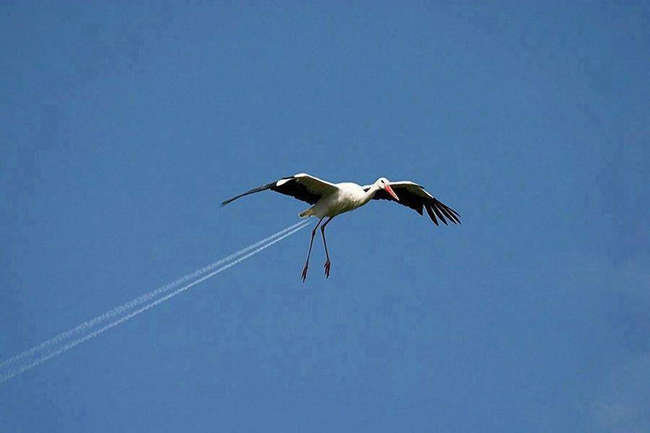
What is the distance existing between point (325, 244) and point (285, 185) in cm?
328

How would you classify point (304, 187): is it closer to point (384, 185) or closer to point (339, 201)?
point (339, 201)

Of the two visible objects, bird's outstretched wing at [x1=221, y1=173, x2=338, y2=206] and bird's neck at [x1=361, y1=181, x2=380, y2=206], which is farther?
bird's neck at [x1=361, y1=181, x2=380, y2=206]

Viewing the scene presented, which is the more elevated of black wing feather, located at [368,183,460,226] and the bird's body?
black wing feather, located at [368,183,460,226]

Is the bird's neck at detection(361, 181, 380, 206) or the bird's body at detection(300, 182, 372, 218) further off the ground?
the bird's neck at detection(361, 181, 380, 206)

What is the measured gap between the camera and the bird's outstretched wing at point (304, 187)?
37125 millimetres

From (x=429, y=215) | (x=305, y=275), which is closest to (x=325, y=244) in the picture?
(x=305, y=275)

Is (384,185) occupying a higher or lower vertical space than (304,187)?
higher

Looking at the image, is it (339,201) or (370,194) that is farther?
(370,194)

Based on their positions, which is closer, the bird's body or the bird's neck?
the bird's body

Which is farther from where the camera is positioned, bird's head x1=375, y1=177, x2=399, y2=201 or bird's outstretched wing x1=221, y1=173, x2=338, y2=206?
bird's head x1=375, y1=177, x2=399, y2=201

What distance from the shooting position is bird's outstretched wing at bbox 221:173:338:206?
37.1m

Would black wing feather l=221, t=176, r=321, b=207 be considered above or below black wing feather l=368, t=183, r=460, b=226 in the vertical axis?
below

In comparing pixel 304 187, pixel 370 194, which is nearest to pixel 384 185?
pixel 370 194

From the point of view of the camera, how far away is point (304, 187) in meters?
38.3
